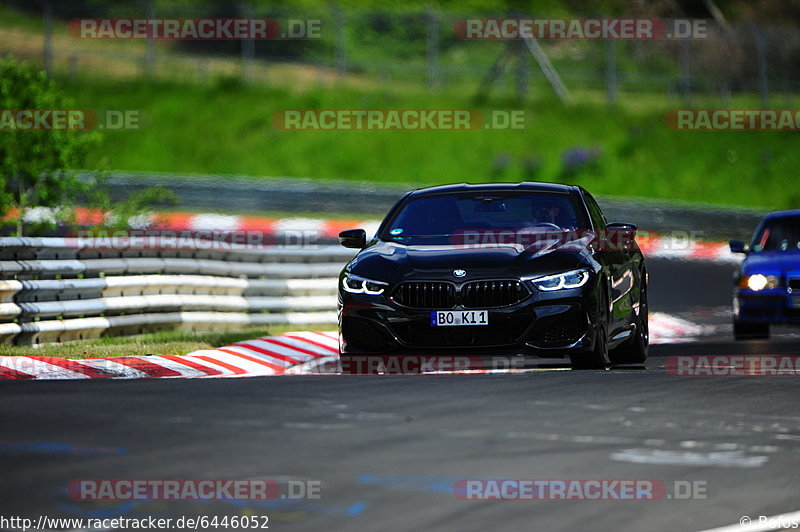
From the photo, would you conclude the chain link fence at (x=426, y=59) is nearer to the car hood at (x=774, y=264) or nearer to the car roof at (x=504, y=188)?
the car hood at (x=774, y=264)

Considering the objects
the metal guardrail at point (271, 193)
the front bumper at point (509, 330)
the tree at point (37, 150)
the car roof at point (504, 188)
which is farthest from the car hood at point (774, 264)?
the metal guardrail at point (271, 193)

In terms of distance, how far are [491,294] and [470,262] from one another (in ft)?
0.98

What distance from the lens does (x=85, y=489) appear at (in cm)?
668

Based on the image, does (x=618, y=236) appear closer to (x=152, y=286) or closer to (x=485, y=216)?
(x=485, y=216)

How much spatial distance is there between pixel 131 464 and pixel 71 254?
26.9 ft

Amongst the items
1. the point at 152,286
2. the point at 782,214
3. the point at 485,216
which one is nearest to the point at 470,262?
the point at 485,216

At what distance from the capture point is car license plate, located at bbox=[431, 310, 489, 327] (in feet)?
37.5

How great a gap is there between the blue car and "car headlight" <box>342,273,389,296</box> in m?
6.17

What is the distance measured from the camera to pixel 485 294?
11477 millimetres

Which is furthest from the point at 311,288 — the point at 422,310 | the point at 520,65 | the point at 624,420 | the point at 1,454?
the point at 520,65

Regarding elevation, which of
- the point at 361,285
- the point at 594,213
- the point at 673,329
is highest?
the point at 594,213

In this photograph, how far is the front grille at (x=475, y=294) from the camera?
11.5 metres

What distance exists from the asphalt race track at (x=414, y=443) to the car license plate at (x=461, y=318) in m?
0.39

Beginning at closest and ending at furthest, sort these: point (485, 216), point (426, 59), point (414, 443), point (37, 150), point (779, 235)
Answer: point (414, 443) → point (485, 216) → point (779, 235) → point (37, 150) → point (426, 59)
